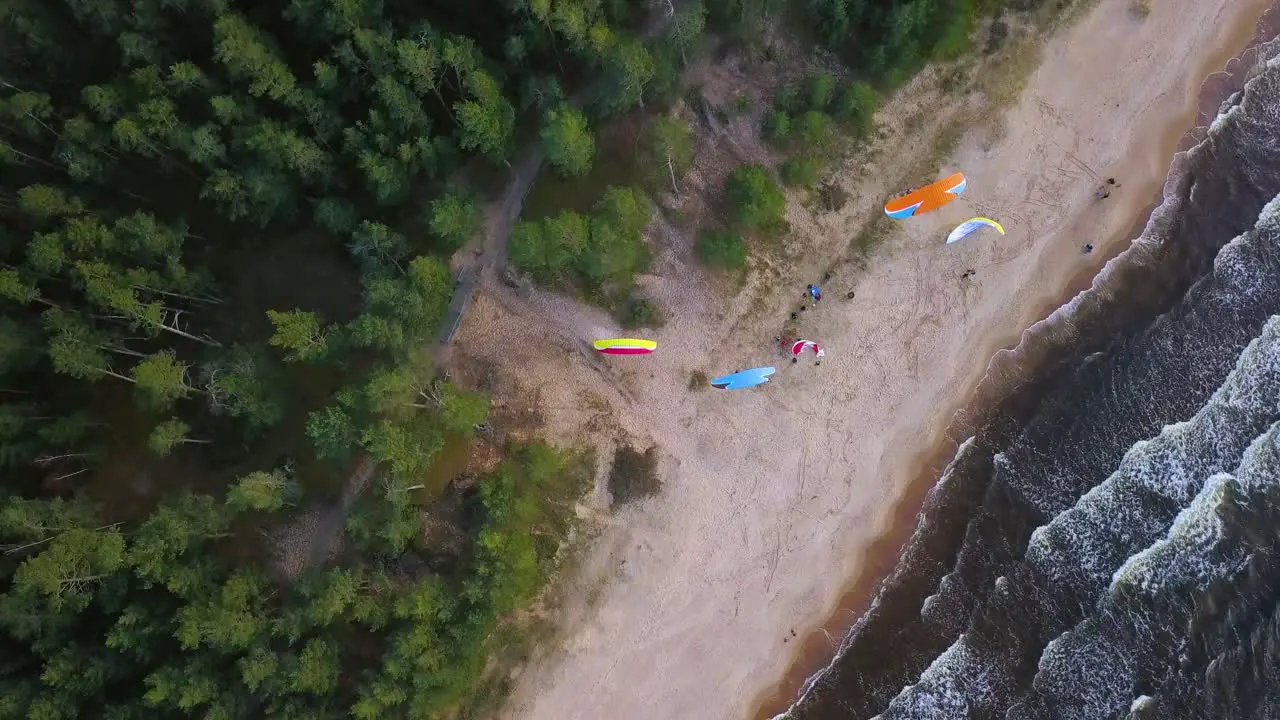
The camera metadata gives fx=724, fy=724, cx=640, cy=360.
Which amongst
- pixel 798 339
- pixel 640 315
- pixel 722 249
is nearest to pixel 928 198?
pixel 798 339

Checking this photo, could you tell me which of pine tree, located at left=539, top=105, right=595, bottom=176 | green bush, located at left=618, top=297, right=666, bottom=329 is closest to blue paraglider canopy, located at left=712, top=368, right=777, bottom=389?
green bush, located at left=618, top=297, right=666, bottom=329

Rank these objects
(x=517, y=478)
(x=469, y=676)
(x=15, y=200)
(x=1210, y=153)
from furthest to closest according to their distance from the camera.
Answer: (x=1210, y=153), (x=517, y=478), (x=469, y=676), (x=15, y=200)

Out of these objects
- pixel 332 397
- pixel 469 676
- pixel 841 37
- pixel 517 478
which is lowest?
pixel 469 676

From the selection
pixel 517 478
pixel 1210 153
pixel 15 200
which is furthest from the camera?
pixel 1210 153

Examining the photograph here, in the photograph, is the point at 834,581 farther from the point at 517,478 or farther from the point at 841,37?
the point at 841,37

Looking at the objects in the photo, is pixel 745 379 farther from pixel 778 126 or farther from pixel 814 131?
pixel 814 131

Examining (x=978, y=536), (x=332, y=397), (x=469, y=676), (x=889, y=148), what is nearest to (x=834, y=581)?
(x=978, y=536)
